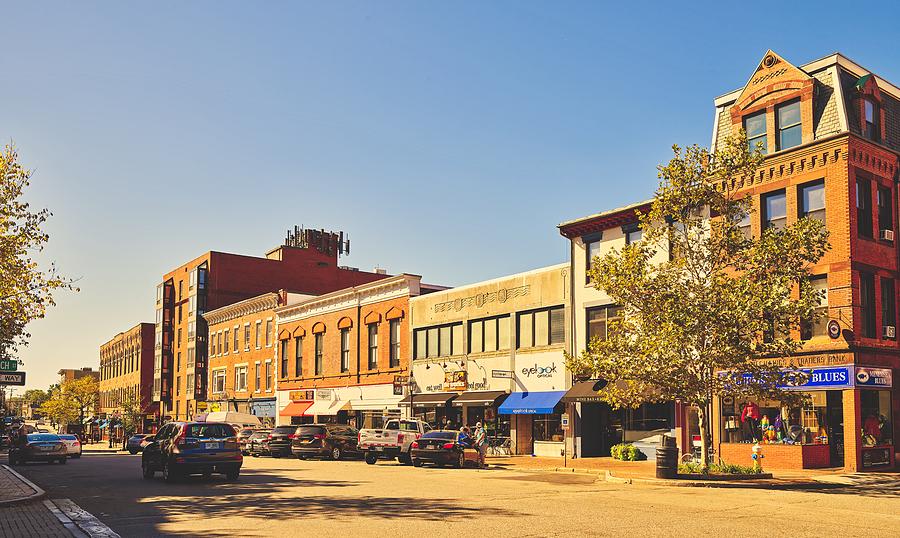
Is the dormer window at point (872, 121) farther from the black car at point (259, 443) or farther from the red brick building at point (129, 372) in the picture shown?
the red brick building at point (129, 372)

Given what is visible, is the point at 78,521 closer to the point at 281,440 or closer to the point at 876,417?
the point at 876,417

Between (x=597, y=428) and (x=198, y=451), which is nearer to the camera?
(x=198, y=451)

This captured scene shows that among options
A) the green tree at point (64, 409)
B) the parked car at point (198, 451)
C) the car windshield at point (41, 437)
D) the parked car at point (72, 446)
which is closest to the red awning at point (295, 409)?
the parked car at point (72, 446)

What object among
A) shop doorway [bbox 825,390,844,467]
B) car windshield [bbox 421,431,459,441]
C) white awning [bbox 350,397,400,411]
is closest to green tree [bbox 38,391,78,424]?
white awning [bbox 350,397,400,411]

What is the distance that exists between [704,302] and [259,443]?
26575 mm

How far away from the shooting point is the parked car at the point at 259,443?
43594 mm

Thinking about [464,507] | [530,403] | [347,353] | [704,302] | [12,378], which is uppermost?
[704,302]

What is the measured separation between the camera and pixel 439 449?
1284 inches

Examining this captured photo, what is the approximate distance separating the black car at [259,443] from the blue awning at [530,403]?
12052mm

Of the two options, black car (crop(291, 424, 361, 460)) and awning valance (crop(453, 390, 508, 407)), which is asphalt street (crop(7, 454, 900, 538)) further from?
awning valance (crop(453, 390, 508, 407))

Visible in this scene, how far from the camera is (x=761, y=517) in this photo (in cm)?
1565

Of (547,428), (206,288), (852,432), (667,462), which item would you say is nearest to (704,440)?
(667,462)

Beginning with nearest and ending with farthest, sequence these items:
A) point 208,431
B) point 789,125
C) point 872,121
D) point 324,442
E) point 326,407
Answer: point 208,431 → point 872,121 → point 789,125 → point 324,442 → point 326,407

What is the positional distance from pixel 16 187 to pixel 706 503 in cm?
1861
